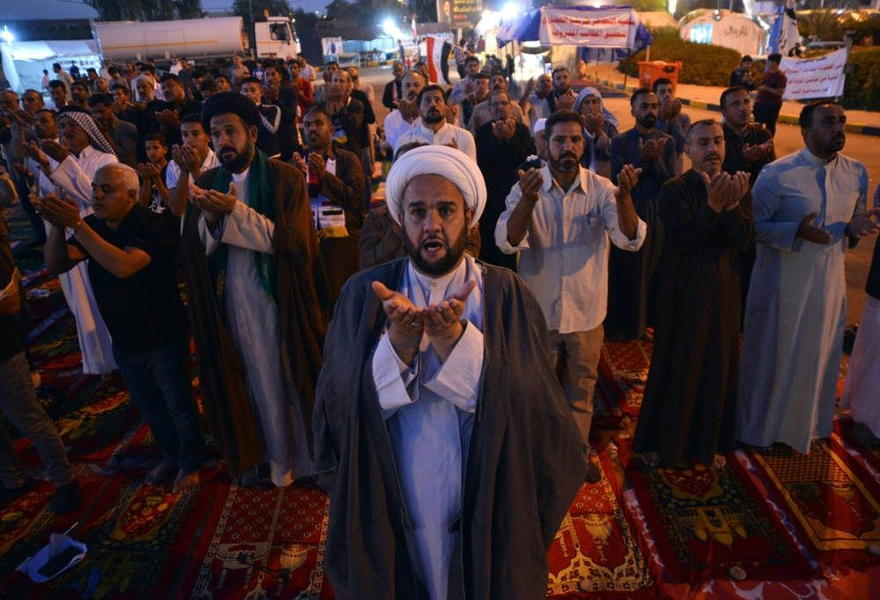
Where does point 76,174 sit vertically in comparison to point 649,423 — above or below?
above

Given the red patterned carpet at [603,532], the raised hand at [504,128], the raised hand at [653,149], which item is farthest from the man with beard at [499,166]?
the red patterned carpet at [603,532]

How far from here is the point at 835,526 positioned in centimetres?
317

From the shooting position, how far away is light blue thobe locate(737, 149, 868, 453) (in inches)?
130

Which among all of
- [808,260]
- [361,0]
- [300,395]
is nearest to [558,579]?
[300,395]

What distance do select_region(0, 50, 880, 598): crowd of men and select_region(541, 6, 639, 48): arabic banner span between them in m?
8.35

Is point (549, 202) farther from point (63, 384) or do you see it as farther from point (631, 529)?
point (63, 384)

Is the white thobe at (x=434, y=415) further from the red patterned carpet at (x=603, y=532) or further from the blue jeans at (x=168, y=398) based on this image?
the blue jeans at (x=168, y=398)

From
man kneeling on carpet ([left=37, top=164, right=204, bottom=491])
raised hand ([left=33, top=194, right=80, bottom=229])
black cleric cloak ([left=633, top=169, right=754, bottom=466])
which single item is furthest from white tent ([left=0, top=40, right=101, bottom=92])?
black cleric cloak ([left=633, top=169, right=754, bottom=466])

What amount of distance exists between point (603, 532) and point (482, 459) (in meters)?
1.75

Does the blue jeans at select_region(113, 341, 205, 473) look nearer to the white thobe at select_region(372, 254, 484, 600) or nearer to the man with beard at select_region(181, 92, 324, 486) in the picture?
the man with beard at select_region(181, 92, 324, 486)

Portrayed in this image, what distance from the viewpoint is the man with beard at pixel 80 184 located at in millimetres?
4742

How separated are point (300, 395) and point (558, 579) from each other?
167cm

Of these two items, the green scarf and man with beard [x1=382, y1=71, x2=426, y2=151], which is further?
man with beard [x1=382, y1=71, x2=426, y2=151]

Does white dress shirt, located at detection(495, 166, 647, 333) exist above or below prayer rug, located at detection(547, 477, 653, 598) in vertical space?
above
